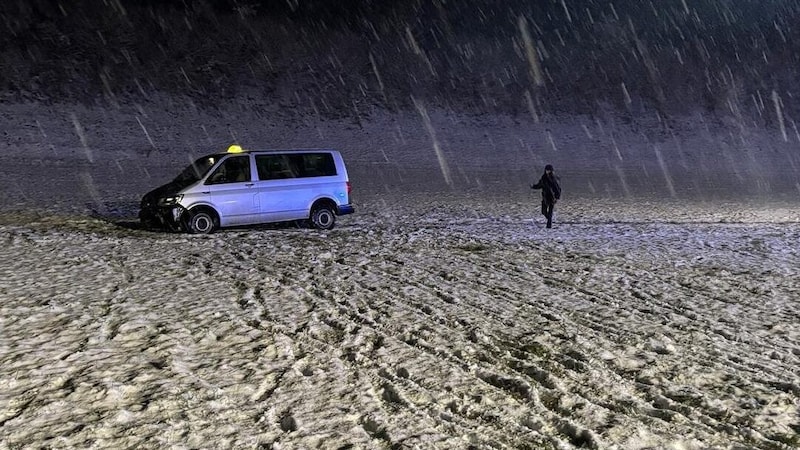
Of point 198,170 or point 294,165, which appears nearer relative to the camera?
point 198,170

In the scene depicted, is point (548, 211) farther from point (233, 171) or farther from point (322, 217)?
point (233, 171)

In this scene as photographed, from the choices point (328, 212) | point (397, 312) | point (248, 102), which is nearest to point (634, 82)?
point (248, 102)

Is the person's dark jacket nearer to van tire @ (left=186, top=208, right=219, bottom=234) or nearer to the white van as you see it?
the white van

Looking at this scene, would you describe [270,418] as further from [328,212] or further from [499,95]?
[499,95]

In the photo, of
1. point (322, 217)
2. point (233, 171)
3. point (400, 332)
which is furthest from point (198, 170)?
point (400, 332)

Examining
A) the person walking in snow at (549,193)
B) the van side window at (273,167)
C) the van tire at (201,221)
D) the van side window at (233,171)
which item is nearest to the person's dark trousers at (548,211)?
the person walking in snow at (549,193)

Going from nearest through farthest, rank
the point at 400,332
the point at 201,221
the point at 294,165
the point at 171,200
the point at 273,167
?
the point at 400,332 < the point at 171,200 < the point at 201,221 < the point at 273,167 < the point at 294,165

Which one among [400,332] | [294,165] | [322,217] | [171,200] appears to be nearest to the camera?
[400,332]

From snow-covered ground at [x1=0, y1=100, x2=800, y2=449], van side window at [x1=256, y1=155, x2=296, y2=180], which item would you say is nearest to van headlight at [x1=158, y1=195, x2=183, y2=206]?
snow-covered ground at [x1=0, y1=100, x2=800, y2=449]

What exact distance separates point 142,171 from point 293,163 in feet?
45.1

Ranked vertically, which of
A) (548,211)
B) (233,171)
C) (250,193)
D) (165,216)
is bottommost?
(548,211)

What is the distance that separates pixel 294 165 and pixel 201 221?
2.24 m

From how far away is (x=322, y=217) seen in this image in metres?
13.7

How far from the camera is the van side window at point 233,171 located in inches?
495
